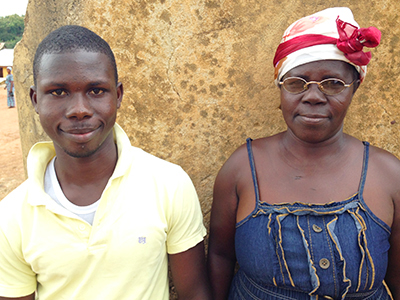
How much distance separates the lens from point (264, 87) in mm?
1931

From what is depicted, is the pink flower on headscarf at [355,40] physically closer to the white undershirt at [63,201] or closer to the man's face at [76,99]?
the man's face at [76,99]

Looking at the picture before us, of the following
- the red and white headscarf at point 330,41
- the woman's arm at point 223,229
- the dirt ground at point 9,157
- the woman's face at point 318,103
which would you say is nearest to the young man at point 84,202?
the woman's arm at point 223,229

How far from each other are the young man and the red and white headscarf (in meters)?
0.70

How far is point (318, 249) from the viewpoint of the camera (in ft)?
4.56

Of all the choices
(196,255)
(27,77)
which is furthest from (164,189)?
(27,77)

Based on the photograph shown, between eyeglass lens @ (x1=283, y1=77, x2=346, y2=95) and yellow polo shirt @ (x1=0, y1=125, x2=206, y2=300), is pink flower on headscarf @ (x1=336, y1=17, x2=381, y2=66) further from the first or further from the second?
yellow polo shirt @ (x1=0, y1=125, x2=206, y2=300)

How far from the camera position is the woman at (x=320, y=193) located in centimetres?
139

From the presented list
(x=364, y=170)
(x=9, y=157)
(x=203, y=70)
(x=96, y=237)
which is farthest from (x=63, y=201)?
(x=9, y=157)

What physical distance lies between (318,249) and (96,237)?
2.74ft

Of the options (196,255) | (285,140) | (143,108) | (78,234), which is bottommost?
(196,255)

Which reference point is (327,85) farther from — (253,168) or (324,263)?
(324,263)

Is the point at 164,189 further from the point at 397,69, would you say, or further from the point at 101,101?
the point at 397,69

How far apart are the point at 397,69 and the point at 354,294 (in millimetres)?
1220

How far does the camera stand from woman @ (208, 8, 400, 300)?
1.39 m
